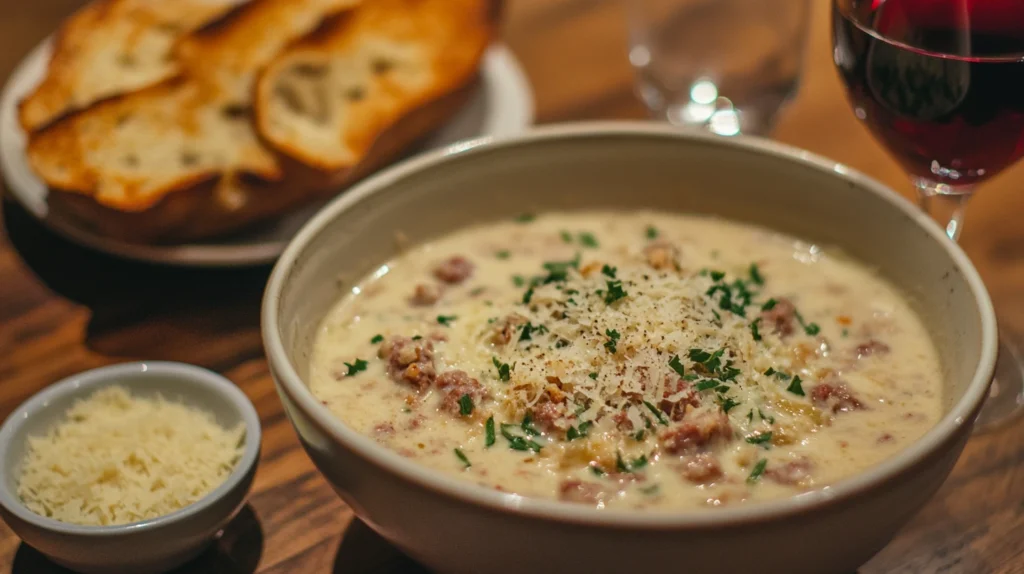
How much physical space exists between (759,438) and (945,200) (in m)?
0.83

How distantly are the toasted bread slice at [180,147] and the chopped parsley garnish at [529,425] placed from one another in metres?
1.07

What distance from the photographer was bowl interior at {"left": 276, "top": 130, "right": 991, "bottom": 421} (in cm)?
174

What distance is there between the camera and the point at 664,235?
2.16 meters

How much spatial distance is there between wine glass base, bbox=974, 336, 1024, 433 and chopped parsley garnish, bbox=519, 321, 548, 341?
89 centimetres

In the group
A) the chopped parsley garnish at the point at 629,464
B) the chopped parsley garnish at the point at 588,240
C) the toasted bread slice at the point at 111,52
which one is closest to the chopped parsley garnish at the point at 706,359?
the chopped parsley garnish at the point at 629,464

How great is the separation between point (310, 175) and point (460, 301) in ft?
2.15

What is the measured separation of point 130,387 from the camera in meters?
1.86

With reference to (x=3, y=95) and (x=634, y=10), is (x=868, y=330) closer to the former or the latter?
(x=634, y=10)

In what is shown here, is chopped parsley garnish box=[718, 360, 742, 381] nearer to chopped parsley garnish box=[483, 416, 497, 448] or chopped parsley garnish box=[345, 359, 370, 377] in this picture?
chopped parsley garnish box=[483, 416, 497, 448]

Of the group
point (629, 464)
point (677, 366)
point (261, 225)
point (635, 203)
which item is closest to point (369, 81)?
point (261, 225)

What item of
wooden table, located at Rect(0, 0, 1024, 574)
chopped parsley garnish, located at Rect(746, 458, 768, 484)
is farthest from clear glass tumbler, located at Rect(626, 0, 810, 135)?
chopped parsley garnish, located at Rect(746, 458, 768, 484)

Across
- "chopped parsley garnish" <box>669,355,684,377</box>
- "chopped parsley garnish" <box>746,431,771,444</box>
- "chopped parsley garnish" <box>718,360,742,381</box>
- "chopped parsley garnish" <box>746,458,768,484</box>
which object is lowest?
"chopped parsley garnish" <box>746,458,768,484</box>

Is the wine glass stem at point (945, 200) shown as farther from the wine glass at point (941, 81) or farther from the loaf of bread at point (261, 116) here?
the loaf of bread at point (261, 116)

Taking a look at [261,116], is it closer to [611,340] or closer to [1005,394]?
[611,340]
